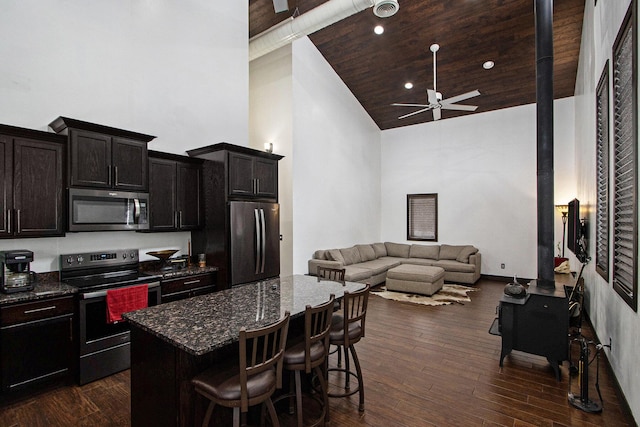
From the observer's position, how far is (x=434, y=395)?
109 inches

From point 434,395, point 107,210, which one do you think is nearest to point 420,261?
point 434,395

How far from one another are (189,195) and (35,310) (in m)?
2.04

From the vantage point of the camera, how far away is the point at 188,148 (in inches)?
183

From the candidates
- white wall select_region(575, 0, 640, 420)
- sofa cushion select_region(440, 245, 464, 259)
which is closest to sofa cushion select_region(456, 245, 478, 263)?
sofa cushion select_region(440, 245, 464, 259)

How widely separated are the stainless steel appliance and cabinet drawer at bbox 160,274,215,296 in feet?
0.51

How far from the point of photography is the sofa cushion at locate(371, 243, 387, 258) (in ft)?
27.9

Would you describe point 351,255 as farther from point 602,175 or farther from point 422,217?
point 602,175

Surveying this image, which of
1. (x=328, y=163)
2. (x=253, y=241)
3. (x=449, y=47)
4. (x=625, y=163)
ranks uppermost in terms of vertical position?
(x=449, y=47)

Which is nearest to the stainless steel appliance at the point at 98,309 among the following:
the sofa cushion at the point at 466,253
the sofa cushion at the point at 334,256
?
the sofa cushion at the point at 334,256

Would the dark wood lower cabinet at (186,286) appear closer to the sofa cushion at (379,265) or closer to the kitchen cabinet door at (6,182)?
the kitchen cabinet door at (6,182)

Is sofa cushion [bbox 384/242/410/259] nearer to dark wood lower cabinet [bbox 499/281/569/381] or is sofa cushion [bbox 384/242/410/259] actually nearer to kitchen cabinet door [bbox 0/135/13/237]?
dark wood lower cabinet [bbox 499/281/569/381]

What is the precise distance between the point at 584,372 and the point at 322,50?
6.79 meters

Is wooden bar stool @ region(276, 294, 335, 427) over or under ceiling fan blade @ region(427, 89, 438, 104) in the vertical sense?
under

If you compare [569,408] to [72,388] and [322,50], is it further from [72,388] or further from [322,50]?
[322,50]
